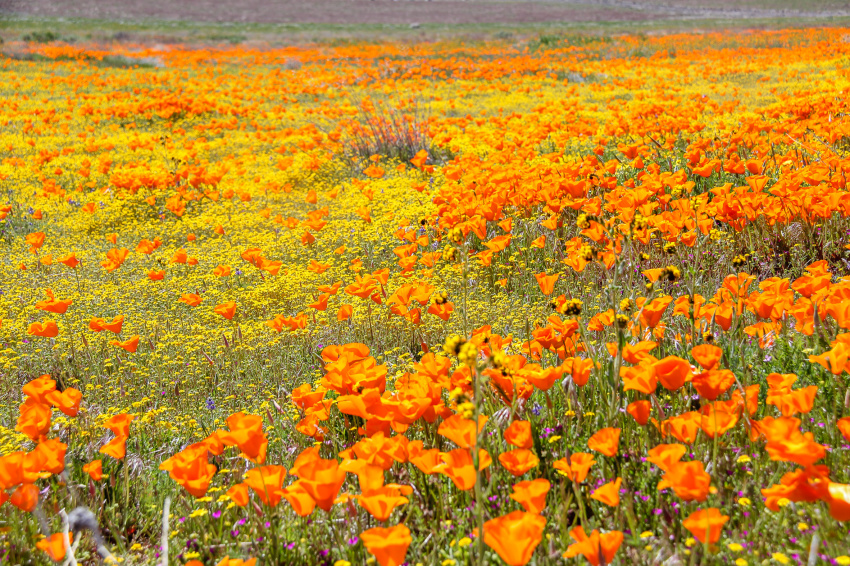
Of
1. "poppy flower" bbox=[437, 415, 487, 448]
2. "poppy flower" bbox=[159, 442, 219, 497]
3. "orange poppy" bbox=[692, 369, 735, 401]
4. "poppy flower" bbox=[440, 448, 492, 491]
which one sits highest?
"orange poppy" bbox=[692, 369, 735, 401]

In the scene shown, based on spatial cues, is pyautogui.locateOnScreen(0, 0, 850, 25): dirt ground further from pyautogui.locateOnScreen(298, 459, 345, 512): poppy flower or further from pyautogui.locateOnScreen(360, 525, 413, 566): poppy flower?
Result: pyautogui.locateOnScreen(360, 525, 413, 566): poppy flower

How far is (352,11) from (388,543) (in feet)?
A: 217

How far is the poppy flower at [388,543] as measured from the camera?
1040 millimetres

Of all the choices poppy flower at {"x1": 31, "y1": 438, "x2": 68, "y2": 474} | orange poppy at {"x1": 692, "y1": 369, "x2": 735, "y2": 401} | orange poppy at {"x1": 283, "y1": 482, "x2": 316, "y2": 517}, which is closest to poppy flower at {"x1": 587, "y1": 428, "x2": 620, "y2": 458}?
orange poppy at {"x1": 692, "y1": 369, "x2": 735, "y2": 401}

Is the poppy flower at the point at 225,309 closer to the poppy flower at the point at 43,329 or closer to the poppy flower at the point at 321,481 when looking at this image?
the poppy flower at the point at 43,329

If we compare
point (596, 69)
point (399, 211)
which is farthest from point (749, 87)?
point (399, 211)

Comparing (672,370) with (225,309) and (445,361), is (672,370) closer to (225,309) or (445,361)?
(445,361)

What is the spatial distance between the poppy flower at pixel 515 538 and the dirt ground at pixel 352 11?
55.5m

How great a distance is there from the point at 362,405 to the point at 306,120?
415 inches

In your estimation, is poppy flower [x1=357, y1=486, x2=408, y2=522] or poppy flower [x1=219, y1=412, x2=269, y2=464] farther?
poppy flower [x1=219, y1=412, x2=269, y2=464]

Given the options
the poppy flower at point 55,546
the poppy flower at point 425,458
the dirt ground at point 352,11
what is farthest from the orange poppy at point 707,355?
the dirt ground at point 352,11

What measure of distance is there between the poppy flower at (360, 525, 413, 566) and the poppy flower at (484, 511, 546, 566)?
15 cm

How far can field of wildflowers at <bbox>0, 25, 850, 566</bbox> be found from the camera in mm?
1347

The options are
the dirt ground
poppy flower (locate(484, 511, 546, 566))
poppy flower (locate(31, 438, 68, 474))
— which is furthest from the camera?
the dirt ground
